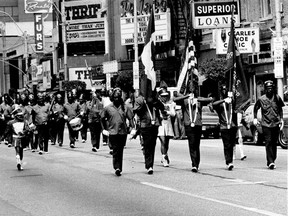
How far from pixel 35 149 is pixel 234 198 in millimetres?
15920

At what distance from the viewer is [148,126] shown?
1712 centimetres

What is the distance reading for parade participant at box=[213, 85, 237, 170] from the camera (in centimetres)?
1748

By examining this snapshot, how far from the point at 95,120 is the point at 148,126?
9645 millimetres

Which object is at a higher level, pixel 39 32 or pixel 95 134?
pixel 39 32

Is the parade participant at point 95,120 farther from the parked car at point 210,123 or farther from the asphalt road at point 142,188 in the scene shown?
the parked car at point 210,123

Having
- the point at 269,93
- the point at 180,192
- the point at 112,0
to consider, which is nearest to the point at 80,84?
the point at 112,0

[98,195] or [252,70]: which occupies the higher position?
[252,70]

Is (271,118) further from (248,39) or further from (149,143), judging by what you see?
(248,39)

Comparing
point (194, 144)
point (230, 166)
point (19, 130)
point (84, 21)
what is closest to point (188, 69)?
point (194, 144)

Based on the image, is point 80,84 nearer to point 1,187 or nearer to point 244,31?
point 244,31

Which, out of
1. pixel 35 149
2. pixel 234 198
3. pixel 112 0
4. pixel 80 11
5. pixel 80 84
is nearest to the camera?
pixel 234 198

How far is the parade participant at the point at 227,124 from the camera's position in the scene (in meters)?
17.5

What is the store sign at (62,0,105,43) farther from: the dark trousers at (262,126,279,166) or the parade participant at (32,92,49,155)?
the dark trousers at (262,126,279,166)

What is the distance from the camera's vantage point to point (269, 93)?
57.7 feet
